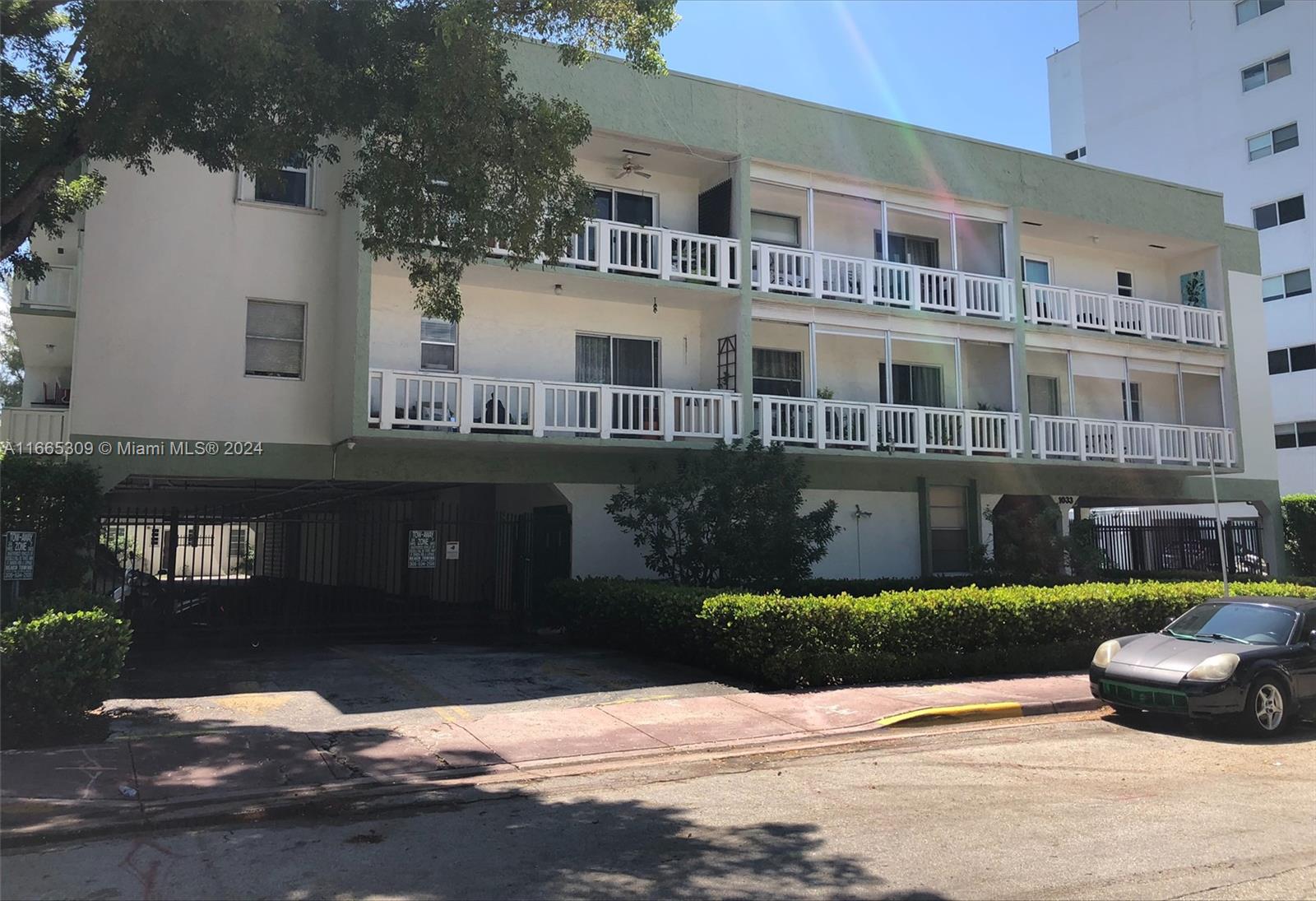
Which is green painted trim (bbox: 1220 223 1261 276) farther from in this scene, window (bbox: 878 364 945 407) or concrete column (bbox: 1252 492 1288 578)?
window (bbox: 878 364 945 407)

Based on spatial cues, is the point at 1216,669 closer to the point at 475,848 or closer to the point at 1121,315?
the point at 475,848

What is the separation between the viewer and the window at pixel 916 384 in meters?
20.8

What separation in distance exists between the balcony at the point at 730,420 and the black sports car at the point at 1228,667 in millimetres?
6982

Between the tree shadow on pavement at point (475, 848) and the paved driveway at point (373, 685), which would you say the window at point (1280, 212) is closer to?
the paved driveway at point (373, 685)

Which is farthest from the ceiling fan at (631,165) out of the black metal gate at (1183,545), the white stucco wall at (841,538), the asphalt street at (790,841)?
the black metal gate at (1183,545)

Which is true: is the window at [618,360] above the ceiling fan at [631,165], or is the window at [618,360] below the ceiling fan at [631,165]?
below

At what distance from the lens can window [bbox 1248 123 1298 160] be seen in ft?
107

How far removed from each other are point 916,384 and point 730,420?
5.98 m

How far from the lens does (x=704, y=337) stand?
18.8 metres

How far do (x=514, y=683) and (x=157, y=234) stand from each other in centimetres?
923

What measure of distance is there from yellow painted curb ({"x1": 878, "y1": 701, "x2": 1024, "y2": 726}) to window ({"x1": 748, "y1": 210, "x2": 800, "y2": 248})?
11045 millimetres

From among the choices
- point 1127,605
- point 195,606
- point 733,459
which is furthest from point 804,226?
point 195,606

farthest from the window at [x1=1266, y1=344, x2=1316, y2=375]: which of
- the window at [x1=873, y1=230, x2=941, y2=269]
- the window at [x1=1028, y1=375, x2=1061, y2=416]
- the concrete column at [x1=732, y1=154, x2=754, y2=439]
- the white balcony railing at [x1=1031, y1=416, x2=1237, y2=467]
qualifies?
the concrete column at [x1=732, y1=154, x2=754, y2=439]

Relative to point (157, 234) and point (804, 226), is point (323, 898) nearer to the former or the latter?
point (157, 234)
